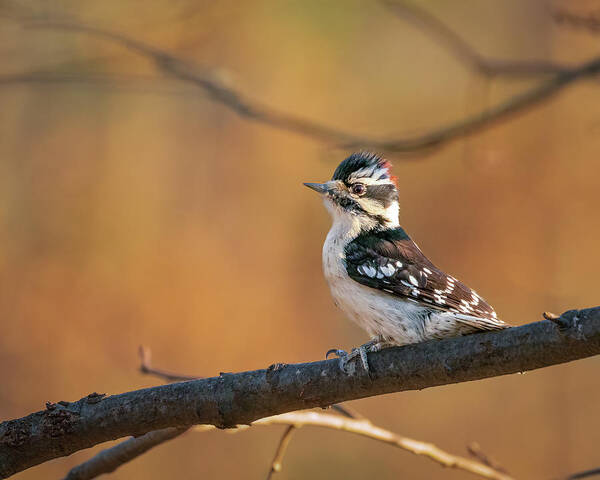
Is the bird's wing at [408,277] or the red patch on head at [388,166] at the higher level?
the red patch on head at [388,166]

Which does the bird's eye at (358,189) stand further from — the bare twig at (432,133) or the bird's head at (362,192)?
the bare twig at (432,133)

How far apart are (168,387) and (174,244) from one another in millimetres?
4451

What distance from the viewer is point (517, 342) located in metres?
2.33

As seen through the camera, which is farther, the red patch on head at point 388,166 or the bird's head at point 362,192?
the red patch on head at point 388,166

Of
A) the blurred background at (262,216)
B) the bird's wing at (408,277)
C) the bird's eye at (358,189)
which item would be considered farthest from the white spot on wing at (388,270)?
the blurred background at (262,216)

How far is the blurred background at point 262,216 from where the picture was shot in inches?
244

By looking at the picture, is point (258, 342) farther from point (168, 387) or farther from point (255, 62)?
point (168, 387)

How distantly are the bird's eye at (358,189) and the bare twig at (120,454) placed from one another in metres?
1.59

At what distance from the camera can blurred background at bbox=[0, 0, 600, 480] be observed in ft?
20.4

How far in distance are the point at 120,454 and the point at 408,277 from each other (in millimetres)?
1417

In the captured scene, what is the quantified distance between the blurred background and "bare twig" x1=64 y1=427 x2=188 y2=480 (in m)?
3.14

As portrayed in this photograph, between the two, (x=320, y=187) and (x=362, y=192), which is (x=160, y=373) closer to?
(x=320, y=187)

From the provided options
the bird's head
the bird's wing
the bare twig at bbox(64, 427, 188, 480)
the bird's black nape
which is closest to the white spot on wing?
the bird's wing

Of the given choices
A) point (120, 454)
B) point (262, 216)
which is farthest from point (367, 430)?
point (262, 216)
